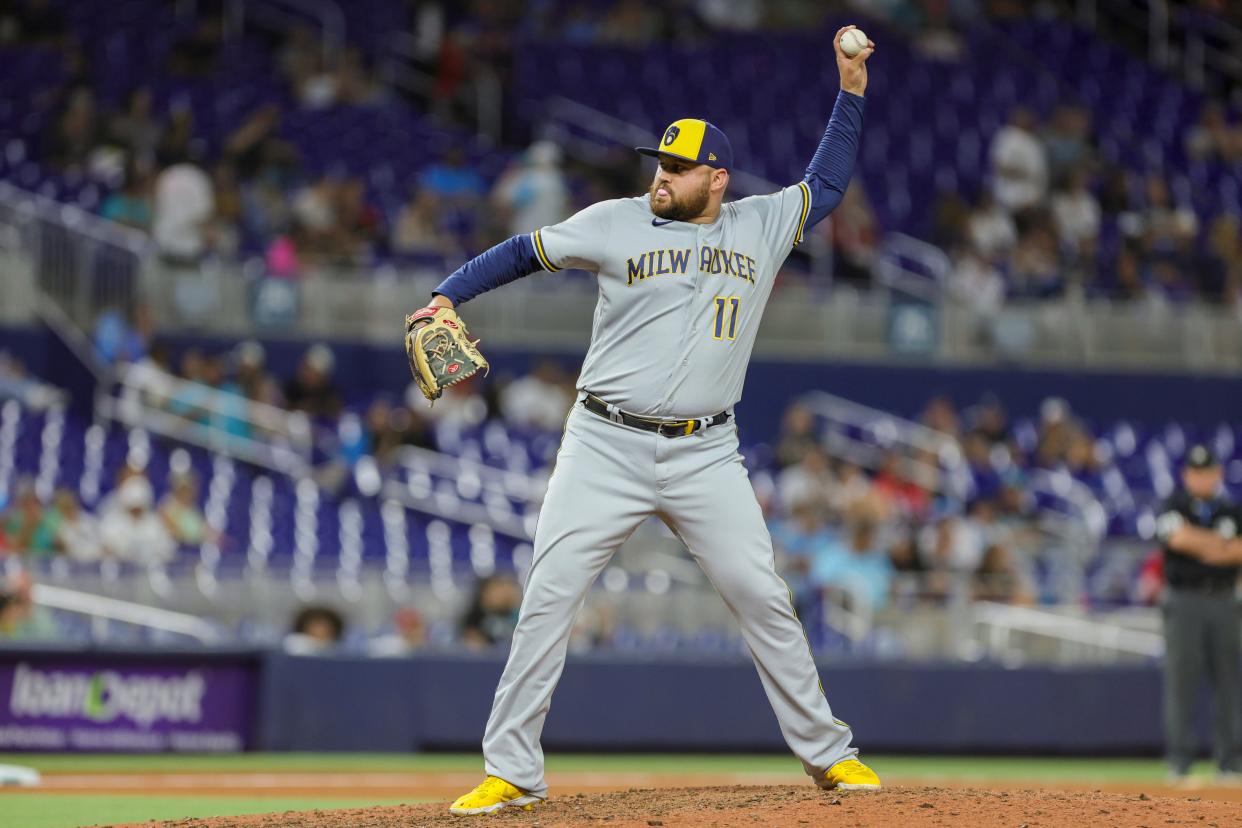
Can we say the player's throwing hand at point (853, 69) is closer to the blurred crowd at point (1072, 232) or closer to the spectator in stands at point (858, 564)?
the spectator in stands at point (858, 564)

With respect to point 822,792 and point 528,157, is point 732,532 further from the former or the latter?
point 528,157

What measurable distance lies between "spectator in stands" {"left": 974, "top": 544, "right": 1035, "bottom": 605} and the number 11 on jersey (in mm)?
6751

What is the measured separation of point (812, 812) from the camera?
5746mm

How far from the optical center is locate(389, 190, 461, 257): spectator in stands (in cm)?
1720

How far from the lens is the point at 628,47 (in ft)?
68.8

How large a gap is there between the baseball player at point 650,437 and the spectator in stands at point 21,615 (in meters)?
6.05

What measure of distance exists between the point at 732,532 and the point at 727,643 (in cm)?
652

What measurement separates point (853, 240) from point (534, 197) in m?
3.04

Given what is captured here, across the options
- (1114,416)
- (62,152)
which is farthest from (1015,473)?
(62,152)

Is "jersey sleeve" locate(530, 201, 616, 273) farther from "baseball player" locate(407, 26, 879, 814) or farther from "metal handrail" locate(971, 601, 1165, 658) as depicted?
"metal handrail" locate(971, 601, 1165, 658)

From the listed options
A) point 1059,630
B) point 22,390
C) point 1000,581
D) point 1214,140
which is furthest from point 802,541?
point 1214,140

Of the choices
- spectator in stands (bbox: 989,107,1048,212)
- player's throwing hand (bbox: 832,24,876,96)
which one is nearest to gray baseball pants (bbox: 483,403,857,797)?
player's throwing hand (bbox: 832,24,876,96)

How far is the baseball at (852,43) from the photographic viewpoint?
6.48 metres

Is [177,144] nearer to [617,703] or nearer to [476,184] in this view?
[476,184]
